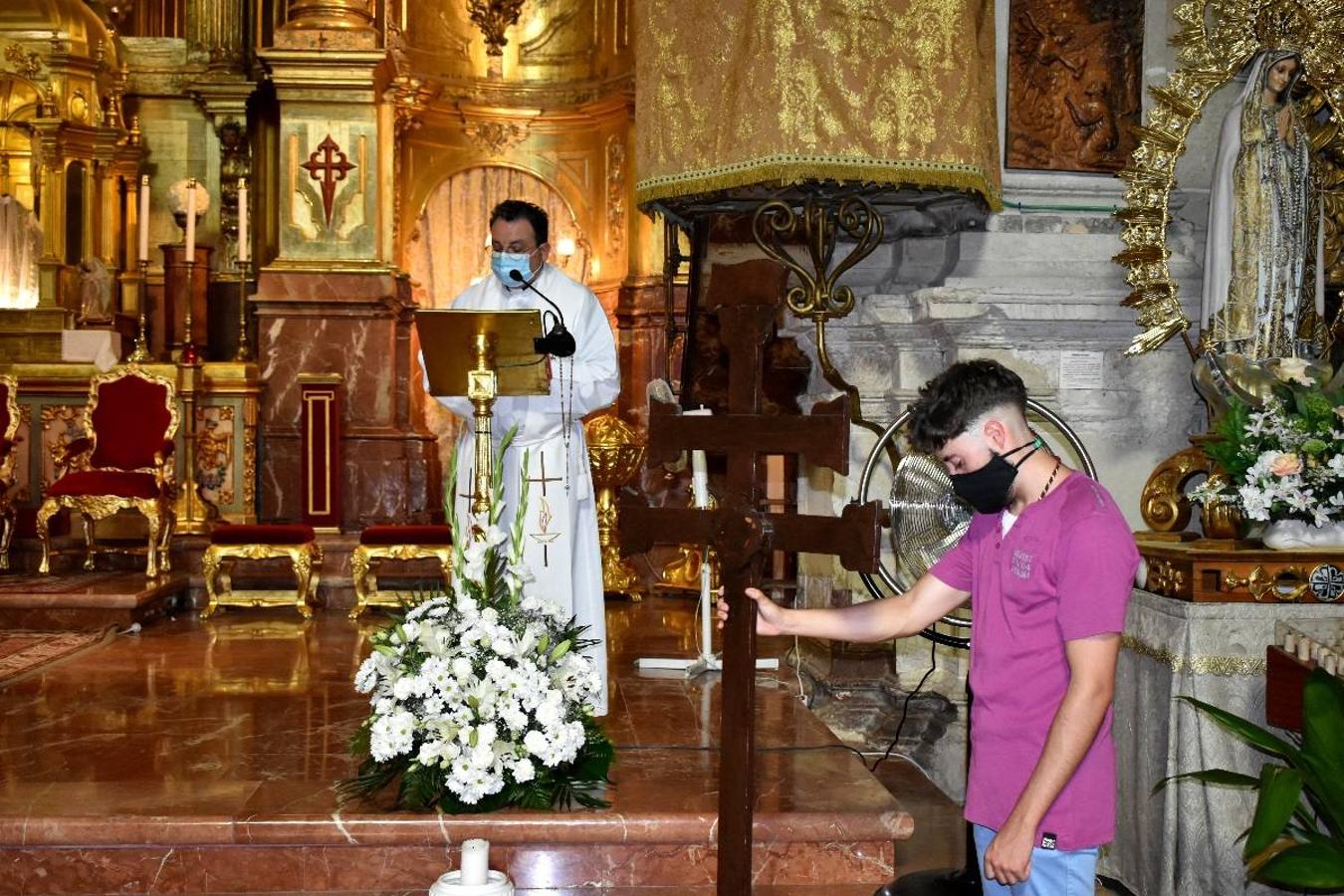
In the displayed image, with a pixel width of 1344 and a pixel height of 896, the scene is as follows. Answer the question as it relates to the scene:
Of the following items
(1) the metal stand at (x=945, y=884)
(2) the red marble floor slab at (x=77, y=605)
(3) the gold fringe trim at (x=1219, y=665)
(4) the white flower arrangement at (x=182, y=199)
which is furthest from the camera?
(4) the white flower arrangement at (x=182, y=199)

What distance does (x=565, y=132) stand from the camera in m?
13.7

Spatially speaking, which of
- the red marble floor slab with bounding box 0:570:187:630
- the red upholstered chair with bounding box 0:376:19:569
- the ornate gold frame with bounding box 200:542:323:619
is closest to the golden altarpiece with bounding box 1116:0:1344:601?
the ornate gold frame with bounding box 200:542:323:619

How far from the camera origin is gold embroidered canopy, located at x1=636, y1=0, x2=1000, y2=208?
18.2 feet

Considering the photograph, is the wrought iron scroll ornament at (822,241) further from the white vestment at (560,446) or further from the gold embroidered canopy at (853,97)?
the white vestment at (560,446)

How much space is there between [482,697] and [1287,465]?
2823mm

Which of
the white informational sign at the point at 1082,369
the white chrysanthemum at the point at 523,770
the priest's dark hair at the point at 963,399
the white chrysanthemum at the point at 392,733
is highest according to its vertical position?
the white informational sign at the point at 1082,369

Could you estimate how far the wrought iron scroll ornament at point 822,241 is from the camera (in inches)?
239

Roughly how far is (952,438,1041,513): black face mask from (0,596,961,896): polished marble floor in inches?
69.3

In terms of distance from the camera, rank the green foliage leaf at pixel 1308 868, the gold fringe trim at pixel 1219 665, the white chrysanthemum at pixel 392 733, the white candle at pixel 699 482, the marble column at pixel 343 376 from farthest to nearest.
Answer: the marble column at pixel 343 376
the white candle at pixel 699 482
the gold fringe trim at pixel 1219 665
the white chrysanthemum at pixel 392 733
the green foliage leaf at pixel 1308 868

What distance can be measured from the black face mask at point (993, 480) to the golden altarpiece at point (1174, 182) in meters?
2.88

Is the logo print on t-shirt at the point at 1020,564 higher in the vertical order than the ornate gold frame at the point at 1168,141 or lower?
lower

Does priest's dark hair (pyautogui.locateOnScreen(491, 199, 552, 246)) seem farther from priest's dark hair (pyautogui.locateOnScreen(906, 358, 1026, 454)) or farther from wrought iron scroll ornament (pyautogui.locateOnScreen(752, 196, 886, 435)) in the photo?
priest's dark hair (pyautogui.locateOnScreen(906, 358, 1026, 454))

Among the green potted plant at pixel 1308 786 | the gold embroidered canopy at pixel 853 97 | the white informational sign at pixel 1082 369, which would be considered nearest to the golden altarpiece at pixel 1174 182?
the white informational sign at pixel 1082 369

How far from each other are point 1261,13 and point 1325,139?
57 cm
